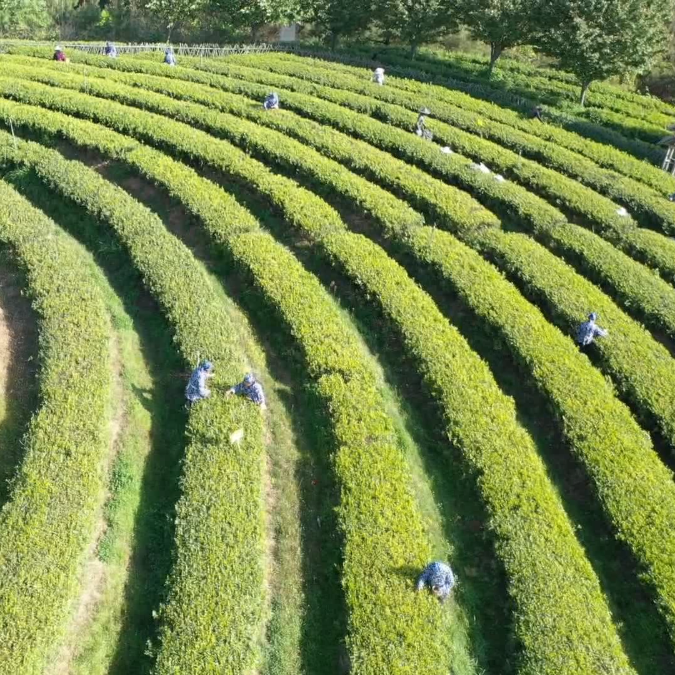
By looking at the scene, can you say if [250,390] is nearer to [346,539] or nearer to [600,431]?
[346,539]

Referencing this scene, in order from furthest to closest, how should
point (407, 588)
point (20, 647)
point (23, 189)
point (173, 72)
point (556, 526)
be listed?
point (173, 72), point (23, 189), point (556, 526), point (407, 588), point (20, 647)

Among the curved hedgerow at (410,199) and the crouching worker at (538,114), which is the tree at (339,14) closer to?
the crouching worker at (538,114)

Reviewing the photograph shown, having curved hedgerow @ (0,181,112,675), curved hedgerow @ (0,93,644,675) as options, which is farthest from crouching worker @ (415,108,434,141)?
curved hedgerow @ (0,181,112,675)

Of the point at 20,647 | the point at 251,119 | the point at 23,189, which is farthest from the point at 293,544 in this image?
the point at 251,119

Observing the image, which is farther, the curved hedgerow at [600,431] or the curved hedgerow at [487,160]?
the curved hedgerow at [487,160]

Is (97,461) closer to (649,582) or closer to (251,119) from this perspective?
(649,582)

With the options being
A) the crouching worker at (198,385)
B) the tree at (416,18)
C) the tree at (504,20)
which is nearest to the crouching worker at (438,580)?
the crouching worker at (198,385)

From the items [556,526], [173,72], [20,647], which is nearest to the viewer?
[20,647]
